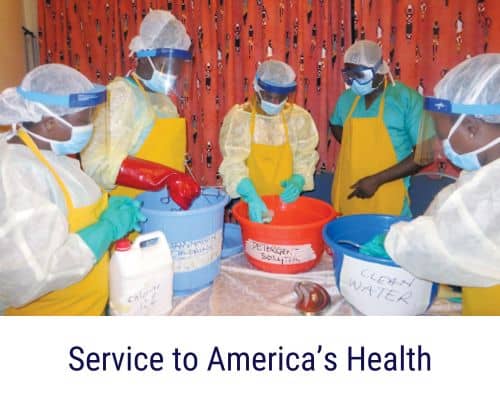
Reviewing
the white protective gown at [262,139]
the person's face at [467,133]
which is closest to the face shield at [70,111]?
the white protective gown at [262,139]

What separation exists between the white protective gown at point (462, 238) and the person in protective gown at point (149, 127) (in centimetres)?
73

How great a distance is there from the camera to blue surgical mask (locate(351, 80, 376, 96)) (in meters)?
2.15

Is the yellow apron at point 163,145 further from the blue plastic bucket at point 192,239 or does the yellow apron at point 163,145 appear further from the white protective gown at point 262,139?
the blue plastic bucket at point 192,239

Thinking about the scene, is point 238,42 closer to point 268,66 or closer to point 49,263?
point 268,66

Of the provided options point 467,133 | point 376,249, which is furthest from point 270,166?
point 467,133

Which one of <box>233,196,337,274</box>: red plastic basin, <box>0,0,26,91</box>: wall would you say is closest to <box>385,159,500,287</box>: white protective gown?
<box>233,196,337,274</box>: red plastic basin

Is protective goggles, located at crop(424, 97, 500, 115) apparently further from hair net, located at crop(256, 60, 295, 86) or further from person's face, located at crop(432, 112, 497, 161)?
hair net, located at crop(256, 60, 295, 86)

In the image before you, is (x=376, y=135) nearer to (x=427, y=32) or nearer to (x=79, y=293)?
(x=427, y=32)

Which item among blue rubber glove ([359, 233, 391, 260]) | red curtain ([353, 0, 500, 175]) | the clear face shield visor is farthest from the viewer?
red curtain ([353, 0, 500, 175])

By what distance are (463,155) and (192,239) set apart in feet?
2.64

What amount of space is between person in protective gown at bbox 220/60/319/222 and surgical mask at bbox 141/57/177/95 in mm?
346

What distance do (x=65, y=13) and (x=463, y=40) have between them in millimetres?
2438

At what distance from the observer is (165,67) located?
6.07 ft

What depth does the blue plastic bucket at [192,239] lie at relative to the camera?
143 cm
